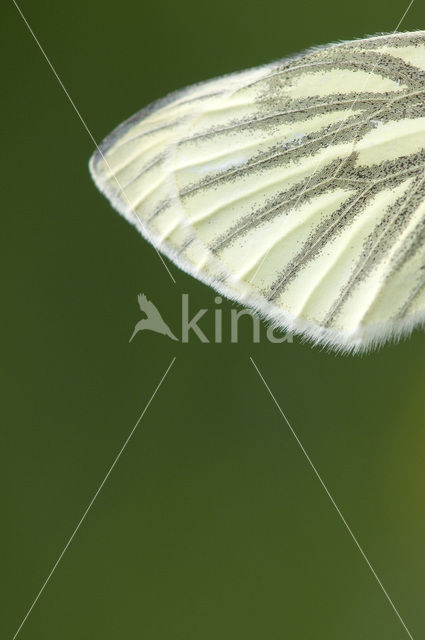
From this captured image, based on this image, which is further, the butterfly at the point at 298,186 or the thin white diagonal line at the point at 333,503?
the thin white diagonal line at the point at 333,503

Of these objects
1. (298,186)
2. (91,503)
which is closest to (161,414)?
(91,503)

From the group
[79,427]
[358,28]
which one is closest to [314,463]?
[79,427]

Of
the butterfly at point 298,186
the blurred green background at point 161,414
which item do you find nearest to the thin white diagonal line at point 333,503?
the blurred green background at point 161,414

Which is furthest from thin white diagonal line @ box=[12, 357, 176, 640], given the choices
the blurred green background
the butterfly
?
the butterfly

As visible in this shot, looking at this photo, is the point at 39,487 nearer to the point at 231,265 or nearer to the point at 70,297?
the point at 70,297

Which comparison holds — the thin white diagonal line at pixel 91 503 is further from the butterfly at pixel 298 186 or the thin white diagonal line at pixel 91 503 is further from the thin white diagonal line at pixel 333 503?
the butterfly at pixel 298 186

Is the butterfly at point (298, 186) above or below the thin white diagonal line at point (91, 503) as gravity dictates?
above
